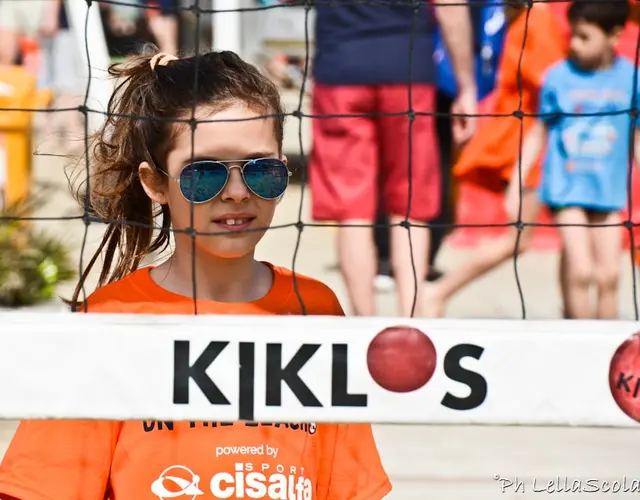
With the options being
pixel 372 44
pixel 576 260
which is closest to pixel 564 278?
pixel 576 260

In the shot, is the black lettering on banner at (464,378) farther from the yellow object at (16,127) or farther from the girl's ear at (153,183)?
the yellow object at (16,127)

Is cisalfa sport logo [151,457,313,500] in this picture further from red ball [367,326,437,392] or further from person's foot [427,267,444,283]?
person's foot [427,267,444,283]

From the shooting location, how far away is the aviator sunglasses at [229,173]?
2.09 m

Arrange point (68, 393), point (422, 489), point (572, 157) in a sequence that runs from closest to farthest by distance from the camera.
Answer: point (68, 393) < point (422, 489) < point (572, 157)

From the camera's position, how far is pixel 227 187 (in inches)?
82.7

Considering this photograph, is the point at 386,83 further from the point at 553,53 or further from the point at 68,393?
the point at 68,393

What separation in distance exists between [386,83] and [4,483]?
277 cm

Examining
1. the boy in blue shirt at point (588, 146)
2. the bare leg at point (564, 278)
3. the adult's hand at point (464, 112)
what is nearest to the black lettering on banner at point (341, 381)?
the adult's hand at point (464, 112)

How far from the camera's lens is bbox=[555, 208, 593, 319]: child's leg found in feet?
16.2

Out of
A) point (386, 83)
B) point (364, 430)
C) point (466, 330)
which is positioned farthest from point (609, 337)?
point (386, 83)

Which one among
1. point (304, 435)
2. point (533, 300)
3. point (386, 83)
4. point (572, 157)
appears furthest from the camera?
point (533, 300)

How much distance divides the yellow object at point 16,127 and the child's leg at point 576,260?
278 centimetres

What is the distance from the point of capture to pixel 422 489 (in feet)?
12.3

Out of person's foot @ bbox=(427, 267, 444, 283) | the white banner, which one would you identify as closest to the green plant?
person's foot @ bbox=(427, 267, 444, 283)
